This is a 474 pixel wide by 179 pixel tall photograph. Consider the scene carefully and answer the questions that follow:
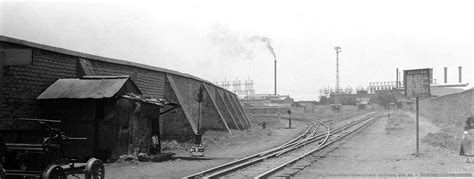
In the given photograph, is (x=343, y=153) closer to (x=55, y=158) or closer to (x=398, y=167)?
(x=398, y=167)

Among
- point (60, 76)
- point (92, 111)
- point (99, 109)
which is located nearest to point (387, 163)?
point (99, 109)

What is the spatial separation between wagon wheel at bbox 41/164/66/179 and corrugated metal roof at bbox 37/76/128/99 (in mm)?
5986

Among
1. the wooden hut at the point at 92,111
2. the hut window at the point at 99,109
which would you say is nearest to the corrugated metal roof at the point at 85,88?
the wooden hut at the point at 92,111

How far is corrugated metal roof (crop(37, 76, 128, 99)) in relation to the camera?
48.2 ft

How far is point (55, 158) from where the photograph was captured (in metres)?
9.16

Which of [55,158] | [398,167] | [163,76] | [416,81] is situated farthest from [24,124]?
[416,81]

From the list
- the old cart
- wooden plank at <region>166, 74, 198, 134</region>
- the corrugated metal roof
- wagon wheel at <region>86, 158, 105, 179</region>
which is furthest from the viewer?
wooden plank at <region>166, 74, 198, 134</region>

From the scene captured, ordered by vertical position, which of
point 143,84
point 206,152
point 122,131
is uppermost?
point 143,84

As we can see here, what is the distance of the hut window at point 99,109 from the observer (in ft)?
49.1

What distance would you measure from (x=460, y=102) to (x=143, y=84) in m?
20.3

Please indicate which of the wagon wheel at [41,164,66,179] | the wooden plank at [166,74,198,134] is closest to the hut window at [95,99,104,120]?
the wagon wheel at [41,164,66,179]

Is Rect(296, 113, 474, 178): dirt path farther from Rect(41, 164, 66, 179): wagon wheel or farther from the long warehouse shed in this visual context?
the long warehouse shed

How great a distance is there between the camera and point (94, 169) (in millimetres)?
9484

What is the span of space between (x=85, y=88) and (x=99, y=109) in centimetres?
90
